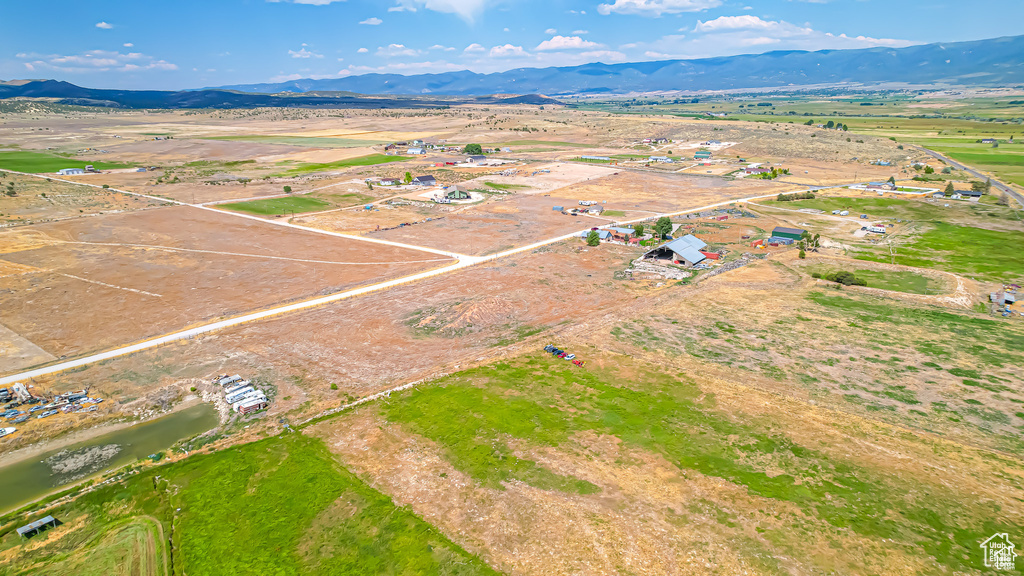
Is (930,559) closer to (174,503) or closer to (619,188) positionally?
(174,503)

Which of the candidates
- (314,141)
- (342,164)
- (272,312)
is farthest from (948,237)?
(314,141)

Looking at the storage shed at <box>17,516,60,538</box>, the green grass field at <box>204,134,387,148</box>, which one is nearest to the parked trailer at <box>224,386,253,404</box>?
the storage shed at <box>17,516,60,538</box>

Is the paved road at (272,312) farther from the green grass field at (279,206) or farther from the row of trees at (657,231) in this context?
the green grass field at (279,206)

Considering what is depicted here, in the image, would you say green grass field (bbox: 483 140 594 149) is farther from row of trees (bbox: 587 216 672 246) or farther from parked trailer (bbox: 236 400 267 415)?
parked trailer (bbox: 236 400 267 415)

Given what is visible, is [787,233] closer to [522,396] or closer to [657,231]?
[657,231]

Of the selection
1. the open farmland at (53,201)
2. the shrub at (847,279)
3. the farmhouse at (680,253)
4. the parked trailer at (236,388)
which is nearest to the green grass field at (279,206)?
the open farmland at (53,201)

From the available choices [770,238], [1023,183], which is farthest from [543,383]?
[1023,183]
